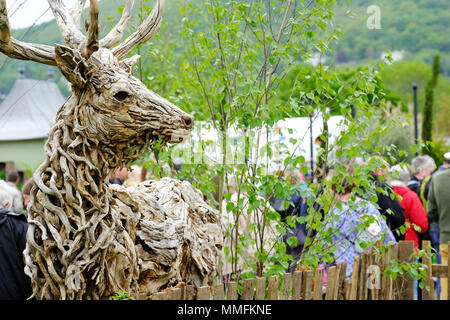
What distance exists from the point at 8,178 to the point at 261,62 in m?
5.02

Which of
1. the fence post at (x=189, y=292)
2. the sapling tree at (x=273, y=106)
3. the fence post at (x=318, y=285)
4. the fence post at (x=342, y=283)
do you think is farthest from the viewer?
the fence post at (x=342, y=283)

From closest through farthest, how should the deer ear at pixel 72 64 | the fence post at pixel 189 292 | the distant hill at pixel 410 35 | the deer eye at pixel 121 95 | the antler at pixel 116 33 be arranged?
1. the deer ear at pixel 72 64
2. the deer eye at pixel 121 95
3. the fence post at pixel 189 292
4. the antler at pixel 116 33
5. the distant hill at pixel 410 35

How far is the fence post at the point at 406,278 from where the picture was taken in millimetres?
5273

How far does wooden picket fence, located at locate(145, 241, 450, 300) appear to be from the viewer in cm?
362

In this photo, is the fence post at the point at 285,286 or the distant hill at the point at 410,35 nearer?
the fence post at the point at 285,286

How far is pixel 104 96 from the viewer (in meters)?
3.25

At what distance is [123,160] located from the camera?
3.38m

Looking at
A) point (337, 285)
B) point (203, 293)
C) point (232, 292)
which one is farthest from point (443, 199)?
point (203, 293)

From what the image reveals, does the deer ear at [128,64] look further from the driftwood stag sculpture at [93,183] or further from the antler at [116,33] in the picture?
the antler at [116,33]

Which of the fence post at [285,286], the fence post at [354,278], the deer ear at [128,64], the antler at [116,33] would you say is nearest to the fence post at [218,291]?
the fence post at [285,286]

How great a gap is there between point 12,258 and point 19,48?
1367 mm

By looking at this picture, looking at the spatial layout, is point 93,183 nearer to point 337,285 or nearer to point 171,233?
point 171,233

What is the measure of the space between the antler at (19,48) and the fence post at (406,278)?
355cm
